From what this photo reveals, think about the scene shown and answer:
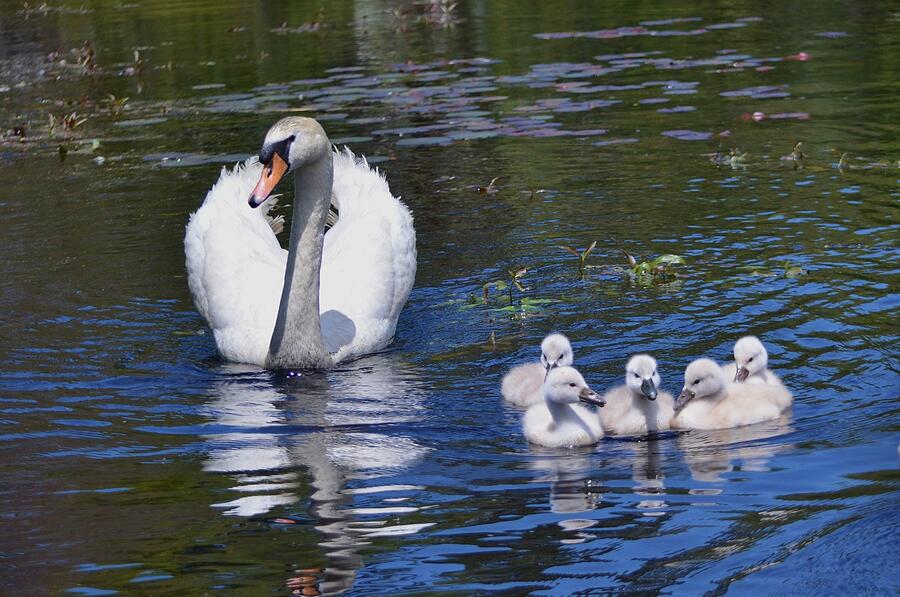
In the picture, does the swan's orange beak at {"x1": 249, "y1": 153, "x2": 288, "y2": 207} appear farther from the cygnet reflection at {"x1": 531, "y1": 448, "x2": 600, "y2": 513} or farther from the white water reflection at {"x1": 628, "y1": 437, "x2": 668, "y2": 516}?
the white water reflection at {"x1": 628, "y1": 437, "x2": 668, "y2": 516}

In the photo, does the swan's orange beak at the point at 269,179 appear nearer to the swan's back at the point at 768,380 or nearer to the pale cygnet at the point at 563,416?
the pale cygnet at the point at 563,416

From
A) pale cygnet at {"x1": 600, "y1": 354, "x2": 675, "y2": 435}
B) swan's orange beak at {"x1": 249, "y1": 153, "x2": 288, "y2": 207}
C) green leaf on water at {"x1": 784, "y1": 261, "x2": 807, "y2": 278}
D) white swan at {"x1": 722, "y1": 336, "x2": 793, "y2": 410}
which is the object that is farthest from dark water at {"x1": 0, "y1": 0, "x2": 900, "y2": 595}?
swan's orange beak at {"x1": 249, "y1": 153, "x2": 288, "y2": 207}

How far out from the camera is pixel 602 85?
60.3 ft

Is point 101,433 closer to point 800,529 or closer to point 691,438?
point 691,438

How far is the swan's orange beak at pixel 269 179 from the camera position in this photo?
27.4 ft

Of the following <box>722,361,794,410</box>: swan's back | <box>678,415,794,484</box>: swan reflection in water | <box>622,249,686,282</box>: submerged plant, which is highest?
<box>622,249,686,282</box>: submerged plant

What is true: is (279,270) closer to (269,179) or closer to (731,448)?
(269,179)

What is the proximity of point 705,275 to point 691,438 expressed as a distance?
9.76ft

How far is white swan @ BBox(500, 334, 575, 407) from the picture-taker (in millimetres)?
7855

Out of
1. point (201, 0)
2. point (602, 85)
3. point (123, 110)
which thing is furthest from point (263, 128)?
point (201, 0)

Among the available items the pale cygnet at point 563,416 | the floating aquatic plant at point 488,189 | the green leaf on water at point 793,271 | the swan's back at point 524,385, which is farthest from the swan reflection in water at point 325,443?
the floating aquatic plant at point 488,189

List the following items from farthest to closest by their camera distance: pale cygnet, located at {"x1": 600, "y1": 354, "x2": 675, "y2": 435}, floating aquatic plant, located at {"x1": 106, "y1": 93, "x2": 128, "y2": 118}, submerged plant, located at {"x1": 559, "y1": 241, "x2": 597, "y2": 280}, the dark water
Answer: floating aquatic plant, located at {"x1": 106, "y1": 93, "x2": 128, "y2": 118}
submerged plant, located at {"x1": 559, "y1": 241, "x2": 597, "y2": 280}
pale cygnet, located at {"x1": 600, "y1": 354, "x2": 675, "y2": 435}
the dark water

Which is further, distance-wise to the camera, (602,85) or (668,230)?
(602,85)

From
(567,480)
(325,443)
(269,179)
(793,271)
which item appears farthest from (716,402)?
(269,179)
